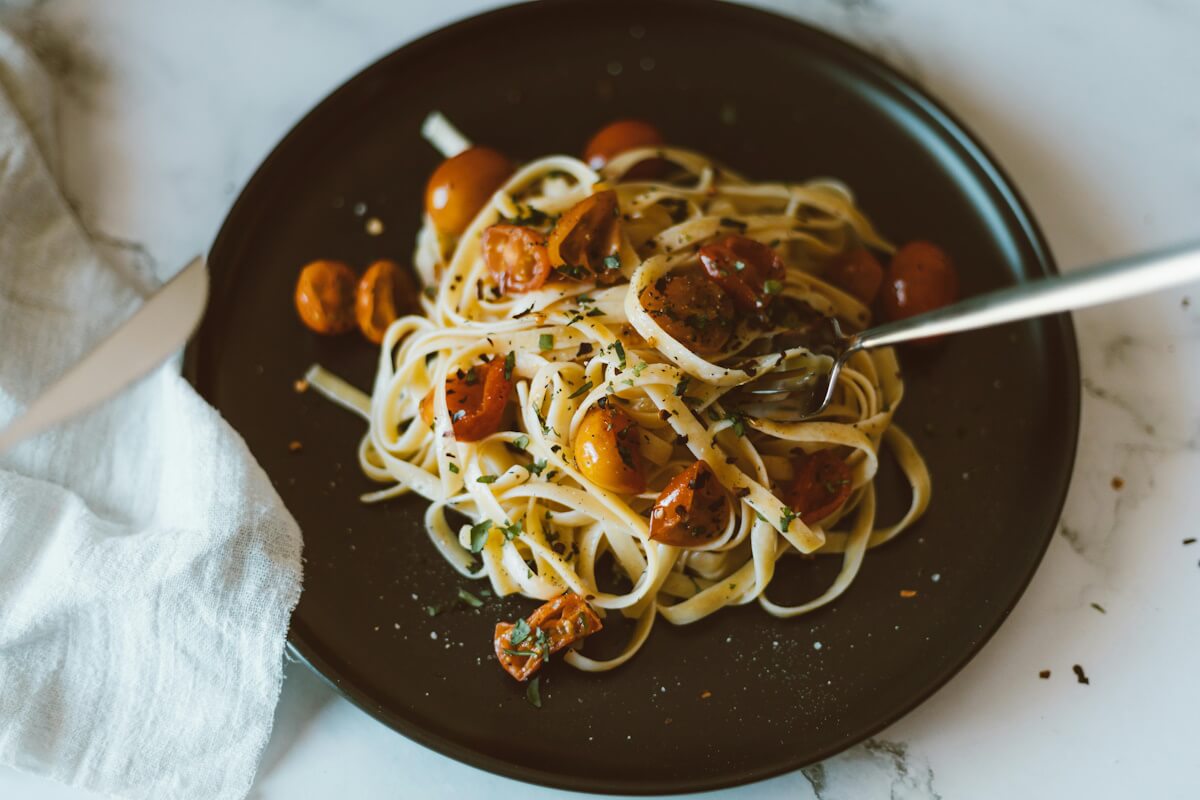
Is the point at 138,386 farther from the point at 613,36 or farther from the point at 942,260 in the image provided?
the point at 942,260

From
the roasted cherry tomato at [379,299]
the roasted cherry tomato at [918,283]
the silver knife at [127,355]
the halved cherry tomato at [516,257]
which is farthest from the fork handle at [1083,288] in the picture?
the silver knife at [127,355]

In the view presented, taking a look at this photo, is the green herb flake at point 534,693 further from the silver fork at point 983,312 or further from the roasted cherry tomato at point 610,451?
the silver fork at point 983,312

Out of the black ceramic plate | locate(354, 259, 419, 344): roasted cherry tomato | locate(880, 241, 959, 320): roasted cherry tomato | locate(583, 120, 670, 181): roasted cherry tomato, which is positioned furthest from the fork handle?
locate(354, 259, 419, 344): roasted cherry tomato

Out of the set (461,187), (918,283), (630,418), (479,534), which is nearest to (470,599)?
(479,534)

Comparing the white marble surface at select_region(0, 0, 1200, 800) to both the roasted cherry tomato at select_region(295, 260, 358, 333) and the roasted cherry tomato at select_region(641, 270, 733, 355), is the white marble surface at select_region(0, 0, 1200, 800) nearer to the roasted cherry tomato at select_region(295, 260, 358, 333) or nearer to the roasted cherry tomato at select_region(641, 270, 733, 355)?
the roasted cherry tomato at select_region(295, 260, 358, 333)

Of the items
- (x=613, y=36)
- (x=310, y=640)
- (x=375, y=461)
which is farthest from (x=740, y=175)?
(x=310, y=640)

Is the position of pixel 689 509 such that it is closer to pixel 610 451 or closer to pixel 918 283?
pixel 610 451
